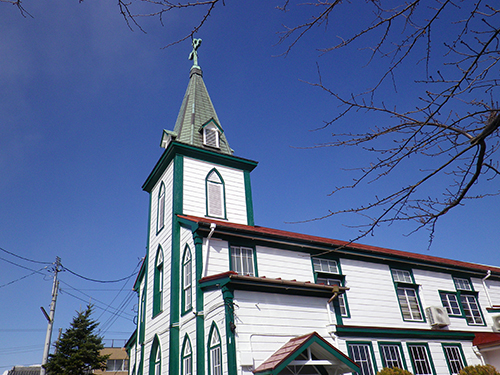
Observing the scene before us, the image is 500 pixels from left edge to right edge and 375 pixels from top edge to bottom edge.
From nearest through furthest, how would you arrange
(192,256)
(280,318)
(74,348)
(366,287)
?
(280,318), (192,256), (366,287), (74,348)

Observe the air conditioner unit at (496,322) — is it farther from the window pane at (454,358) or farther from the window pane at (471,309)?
the window pane at (454,358)

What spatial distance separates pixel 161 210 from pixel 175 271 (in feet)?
14.8

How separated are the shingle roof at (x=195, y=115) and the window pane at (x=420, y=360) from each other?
12481 mm

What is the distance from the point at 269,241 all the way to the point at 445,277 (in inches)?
411

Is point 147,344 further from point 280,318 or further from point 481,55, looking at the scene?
point 481,55

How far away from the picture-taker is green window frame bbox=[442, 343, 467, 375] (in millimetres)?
16580

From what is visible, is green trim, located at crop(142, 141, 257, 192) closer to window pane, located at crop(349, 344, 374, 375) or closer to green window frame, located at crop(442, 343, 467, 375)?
window pane, located at crop(349, 344, 374, 375)

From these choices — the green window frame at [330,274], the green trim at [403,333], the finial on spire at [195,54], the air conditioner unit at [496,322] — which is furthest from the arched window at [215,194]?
the air conditioner unit at [496,322]

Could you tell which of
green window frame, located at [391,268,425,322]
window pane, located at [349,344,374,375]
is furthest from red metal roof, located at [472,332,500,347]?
window pane, located at [349,344,374,375]

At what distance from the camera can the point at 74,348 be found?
27.0m

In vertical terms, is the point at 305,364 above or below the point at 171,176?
below

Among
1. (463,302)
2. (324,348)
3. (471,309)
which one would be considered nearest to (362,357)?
(324,348)

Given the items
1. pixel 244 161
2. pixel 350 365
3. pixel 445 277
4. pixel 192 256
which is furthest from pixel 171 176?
pixel 445 277

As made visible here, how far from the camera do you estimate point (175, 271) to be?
15336mm
